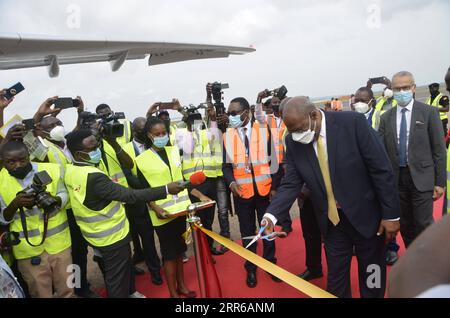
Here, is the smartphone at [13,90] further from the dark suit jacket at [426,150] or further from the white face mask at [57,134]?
the dark suit jacket at [426,150]

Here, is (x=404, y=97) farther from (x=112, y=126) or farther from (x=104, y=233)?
(x=104, y=233)

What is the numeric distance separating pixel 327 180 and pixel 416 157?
4.81ft

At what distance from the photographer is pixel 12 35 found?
198 inches

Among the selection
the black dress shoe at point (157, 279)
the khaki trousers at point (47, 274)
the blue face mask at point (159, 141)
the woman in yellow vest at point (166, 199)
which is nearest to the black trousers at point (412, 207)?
the woman in yellow vest at point (166, 199)

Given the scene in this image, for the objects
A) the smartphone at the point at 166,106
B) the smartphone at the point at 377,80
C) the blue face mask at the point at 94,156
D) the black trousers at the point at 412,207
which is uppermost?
the smartphone at the point at 377,80

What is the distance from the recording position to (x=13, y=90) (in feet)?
11.0

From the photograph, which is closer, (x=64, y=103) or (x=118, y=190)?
(x=118, y=190)

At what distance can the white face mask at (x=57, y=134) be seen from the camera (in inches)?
142

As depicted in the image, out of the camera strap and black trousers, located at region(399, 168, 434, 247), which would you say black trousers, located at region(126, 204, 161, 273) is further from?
black trousers, located at region(399, 168, 434, 247)

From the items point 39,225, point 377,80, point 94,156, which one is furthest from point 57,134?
point 377,80

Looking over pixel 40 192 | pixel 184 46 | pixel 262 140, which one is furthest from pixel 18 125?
pixel 184 46

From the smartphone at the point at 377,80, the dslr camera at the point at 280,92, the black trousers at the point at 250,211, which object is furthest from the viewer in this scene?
the smartphone at the point at 377,80

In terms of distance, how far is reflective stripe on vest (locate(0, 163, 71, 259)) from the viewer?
2.77m

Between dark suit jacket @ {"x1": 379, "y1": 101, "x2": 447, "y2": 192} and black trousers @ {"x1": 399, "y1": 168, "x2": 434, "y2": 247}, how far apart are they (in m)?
0.08
